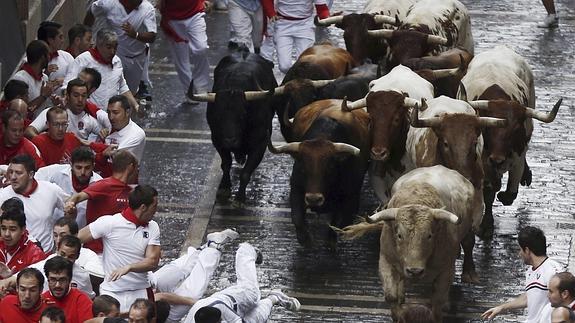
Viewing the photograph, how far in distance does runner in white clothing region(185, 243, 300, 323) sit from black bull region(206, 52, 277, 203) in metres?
3.27

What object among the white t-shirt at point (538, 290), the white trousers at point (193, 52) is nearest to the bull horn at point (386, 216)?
the white t-shirt at point (538, 290)

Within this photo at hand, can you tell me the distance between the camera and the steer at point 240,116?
1764cm

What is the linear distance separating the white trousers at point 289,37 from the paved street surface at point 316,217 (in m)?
1.05

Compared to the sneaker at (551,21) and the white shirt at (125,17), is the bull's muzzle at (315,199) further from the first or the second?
the sneaker at (551,21)

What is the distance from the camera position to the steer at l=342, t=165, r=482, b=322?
1409 cm

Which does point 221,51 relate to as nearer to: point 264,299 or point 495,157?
point 495,157

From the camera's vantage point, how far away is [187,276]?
14.1 metres

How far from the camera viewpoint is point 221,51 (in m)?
23.3

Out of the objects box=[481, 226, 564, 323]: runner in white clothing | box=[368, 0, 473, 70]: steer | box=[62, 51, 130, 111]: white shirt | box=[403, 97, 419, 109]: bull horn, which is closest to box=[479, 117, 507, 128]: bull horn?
box=[403, 97, 419, 109]: bull horn

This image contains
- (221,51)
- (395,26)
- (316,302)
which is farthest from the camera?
(221,51)

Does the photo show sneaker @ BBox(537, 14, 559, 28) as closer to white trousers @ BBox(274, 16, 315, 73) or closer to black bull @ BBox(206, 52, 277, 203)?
white trousers @ BBox(274, 16, 315, 73)

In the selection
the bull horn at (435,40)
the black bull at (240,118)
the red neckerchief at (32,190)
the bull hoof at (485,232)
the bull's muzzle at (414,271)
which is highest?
the red neckerchief at (32,190)

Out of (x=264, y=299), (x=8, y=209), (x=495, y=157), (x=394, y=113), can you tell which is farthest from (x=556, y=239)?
(x=8, y=209)

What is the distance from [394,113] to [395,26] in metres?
3.62
